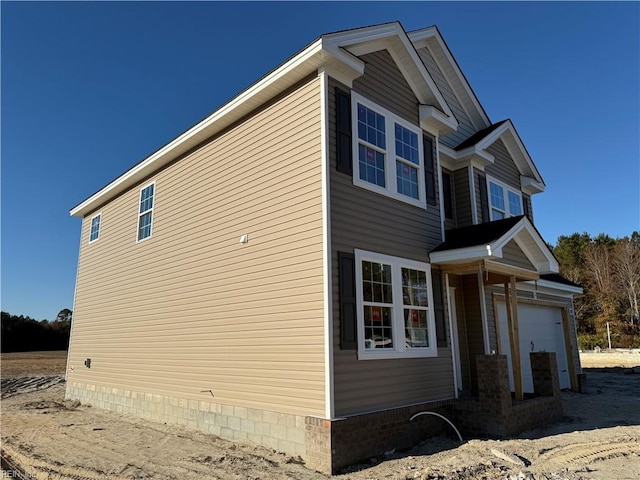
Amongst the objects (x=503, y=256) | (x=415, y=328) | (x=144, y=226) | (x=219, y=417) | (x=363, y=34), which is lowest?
(x=219, y=417)

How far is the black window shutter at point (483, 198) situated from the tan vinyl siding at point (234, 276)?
629 centimetres

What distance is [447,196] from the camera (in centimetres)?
1152

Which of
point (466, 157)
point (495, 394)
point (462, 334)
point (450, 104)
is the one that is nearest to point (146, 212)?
point (466, 157)

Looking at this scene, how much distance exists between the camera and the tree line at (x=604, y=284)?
34031 millimetres

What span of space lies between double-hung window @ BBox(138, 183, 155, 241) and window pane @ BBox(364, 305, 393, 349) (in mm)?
7005

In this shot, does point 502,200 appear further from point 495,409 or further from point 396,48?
point 495,409

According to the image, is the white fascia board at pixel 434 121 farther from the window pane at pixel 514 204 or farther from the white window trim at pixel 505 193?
the window pane at pixel 514 204

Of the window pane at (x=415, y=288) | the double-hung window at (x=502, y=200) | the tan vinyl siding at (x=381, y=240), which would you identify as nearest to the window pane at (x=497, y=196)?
the double-hung window at (x=502, y=200)

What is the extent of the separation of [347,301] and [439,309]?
2.67 m

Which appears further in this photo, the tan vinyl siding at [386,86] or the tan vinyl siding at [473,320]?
the tan vinyl siding at [473,320]

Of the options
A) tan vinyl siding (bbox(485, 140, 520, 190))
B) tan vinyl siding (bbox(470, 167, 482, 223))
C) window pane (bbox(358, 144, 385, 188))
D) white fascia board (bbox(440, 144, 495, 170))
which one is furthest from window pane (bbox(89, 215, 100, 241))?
tan vinyl siding (bbox(485, 140, 520, 190))

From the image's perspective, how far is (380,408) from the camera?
22.3 feet

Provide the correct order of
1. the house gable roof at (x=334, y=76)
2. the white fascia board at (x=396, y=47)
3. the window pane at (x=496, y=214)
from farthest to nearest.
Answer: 1. the window pane at (x=496, y=214)
2. the white fascia board at (x=396, y=47)
3. the house gable roof at (x=334, y=76)

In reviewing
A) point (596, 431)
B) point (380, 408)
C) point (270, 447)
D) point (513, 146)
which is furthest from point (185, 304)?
point (513, 146)
